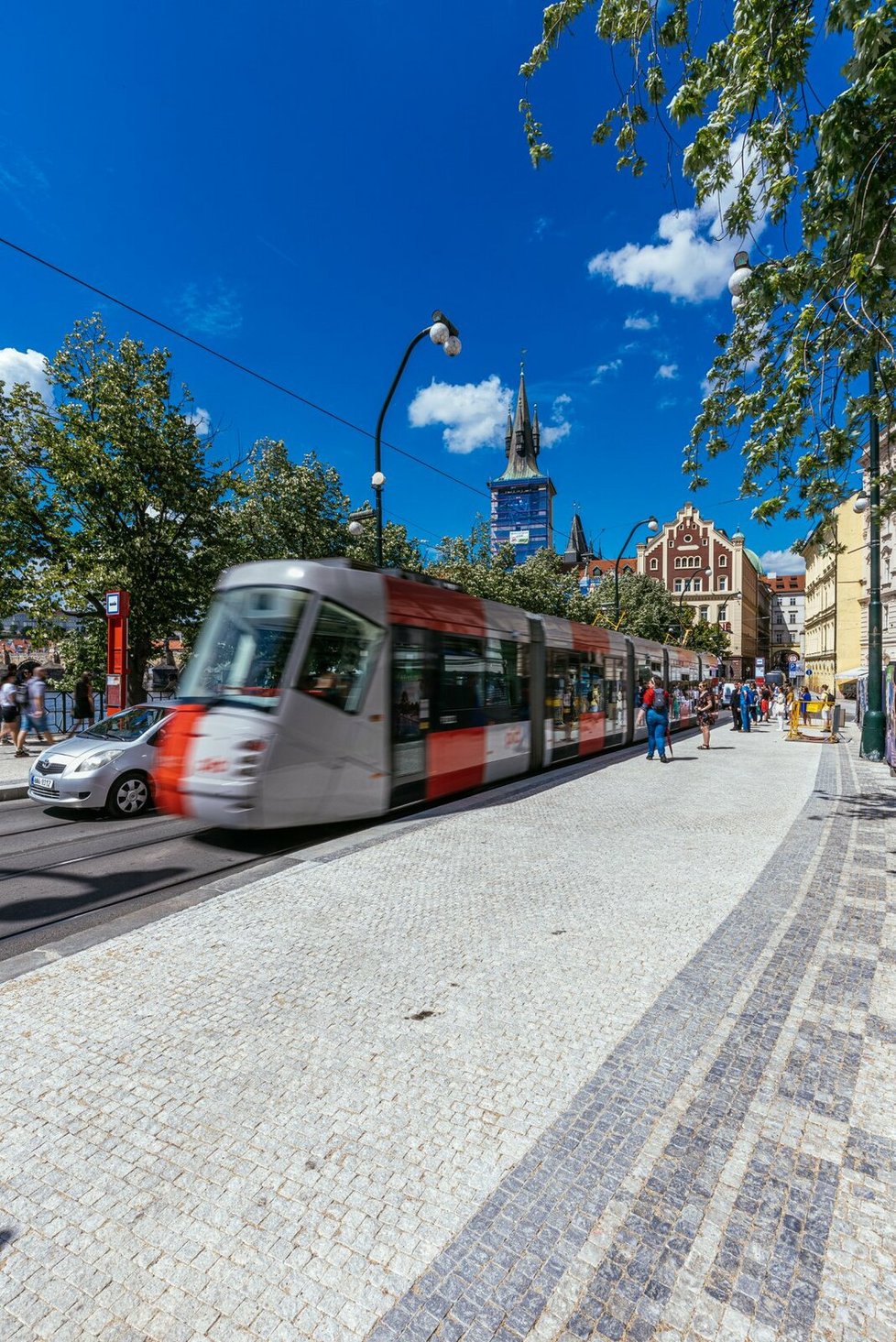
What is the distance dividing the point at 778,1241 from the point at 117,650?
51.0 feet

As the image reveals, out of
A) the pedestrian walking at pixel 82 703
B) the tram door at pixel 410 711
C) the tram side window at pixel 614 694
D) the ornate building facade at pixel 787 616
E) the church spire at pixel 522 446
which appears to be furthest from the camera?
the church spire at pixel 522 446

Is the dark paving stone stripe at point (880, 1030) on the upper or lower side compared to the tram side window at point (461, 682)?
lower

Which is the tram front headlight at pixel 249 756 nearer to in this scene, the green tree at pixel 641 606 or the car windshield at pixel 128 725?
the car windshield at pixel 128 725

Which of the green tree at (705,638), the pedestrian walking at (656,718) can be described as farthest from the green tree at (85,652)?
the green tree at (705,638)

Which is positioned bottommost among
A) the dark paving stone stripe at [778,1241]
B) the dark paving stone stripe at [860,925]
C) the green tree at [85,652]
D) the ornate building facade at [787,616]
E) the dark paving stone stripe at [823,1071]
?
the dark paving stone stripe at [778,1241]

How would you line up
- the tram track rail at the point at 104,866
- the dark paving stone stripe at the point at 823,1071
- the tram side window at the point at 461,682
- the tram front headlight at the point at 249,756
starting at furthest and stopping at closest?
the tram side window at the point at 461,682
the tram front headlight at the point at 249,756
the tram track rail at the point at 104,866
the dark paving stone stripe at the point at 823,1071

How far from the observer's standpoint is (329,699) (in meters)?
6.90

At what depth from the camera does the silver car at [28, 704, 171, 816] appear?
819 centimetres

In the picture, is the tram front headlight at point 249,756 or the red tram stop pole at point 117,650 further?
the red tram stop pole at point 117,650

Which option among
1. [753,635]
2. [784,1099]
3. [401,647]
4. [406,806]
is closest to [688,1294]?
[784,1099]

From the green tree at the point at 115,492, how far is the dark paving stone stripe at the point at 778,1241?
1706 centimetres

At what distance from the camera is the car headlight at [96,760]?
823cm

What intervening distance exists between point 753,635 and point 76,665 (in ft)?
285

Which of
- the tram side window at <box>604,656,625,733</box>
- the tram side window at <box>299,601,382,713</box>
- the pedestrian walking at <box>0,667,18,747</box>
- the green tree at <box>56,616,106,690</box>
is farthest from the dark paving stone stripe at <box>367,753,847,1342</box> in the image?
the green tree at <box>56,616,106,690</box>
